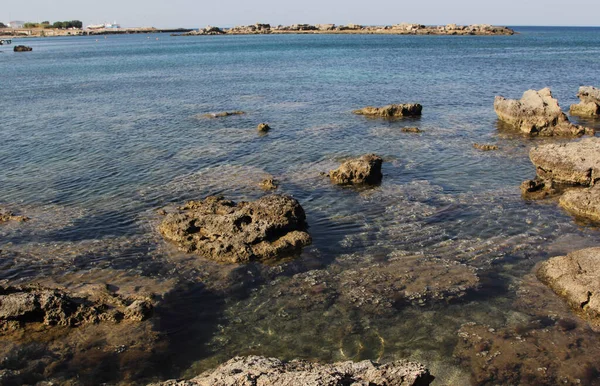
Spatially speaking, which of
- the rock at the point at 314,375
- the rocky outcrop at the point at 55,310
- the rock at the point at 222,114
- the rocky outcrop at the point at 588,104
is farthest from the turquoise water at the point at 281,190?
the rock at the point at 314,375

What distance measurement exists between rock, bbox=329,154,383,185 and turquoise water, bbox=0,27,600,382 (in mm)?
1006

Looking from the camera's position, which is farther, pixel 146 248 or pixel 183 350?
pixel 146 248

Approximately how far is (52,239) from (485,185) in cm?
2143

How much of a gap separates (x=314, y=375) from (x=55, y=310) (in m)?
9.17

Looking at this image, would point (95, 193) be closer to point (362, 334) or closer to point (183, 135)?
point (183, 135)

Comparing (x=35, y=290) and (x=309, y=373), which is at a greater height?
(x=309, y=373)

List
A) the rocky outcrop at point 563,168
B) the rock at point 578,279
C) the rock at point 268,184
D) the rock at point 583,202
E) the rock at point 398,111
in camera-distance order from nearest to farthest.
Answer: the rock at point 578,279 → the rock at point 583,202 → the rocky outcrop at point 563,168 → the rock at point 268,184 → the rock at point 398,111

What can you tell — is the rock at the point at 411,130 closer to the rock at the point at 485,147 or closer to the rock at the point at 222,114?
the rock at the point at 485,147

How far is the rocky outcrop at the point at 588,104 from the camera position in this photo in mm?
42625

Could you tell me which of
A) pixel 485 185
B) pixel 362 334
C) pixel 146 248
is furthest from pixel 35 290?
pixel 485 185

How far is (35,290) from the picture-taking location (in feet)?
51.6

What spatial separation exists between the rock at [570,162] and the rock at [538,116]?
32.8ft

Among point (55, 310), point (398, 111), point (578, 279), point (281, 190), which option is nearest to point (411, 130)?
point (398, 111)

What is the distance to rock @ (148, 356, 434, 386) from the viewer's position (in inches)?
363
